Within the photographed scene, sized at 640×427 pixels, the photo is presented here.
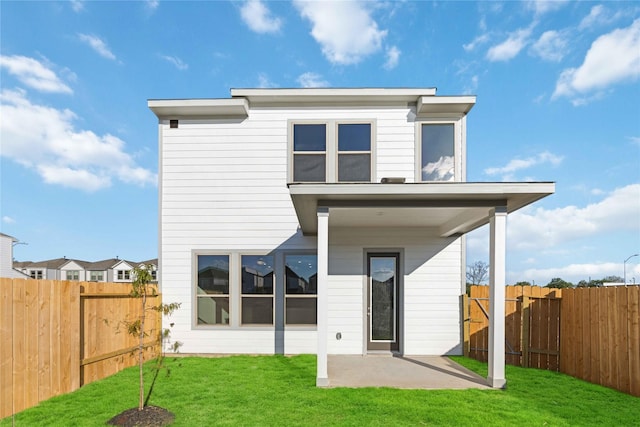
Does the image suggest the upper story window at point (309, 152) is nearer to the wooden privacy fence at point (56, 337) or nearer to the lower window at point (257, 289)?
the lower window at point (257, 289)

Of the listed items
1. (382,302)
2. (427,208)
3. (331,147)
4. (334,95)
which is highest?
(334,95)

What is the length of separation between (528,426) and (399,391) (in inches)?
63.9

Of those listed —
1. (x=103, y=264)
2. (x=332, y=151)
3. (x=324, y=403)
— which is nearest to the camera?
(x=324, y=403)

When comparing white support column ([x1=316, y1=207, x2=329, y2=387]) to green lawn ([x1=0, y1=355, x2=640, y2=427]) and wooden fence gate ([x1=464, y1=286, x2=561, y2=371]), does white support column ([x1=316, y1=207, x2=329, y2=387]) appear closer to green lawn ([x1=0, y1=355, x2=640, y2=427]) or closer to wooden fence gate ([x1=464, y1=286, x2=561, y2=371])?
green lawn ([x1=0, y1=355, x2=640, y2=427])

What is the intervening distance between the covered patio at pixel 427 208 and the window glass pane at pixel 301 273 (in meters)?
1.91

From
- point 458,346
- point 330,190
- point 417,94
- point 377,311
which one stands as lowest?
point 458,346

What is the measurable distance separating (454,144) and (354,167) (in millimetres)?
2302

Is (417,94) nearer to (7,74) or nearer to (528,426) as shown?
(528,426)

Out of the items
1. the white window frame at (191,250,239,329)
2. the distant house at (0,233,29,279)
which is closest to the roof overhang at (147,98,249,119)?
the white window frame at (191,250,239,329)

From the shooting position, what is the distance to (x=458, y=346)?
743cm

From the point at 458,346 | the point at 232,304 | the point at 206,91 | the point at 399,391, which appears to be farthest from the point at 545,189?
the point at 206,91

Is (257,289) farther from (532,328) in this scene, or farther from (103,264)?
(103,264)

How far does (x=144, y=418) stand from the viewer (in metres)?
3.92

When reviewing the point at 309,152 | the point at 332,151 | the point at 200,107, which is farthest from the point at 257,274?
the point at 200,107
